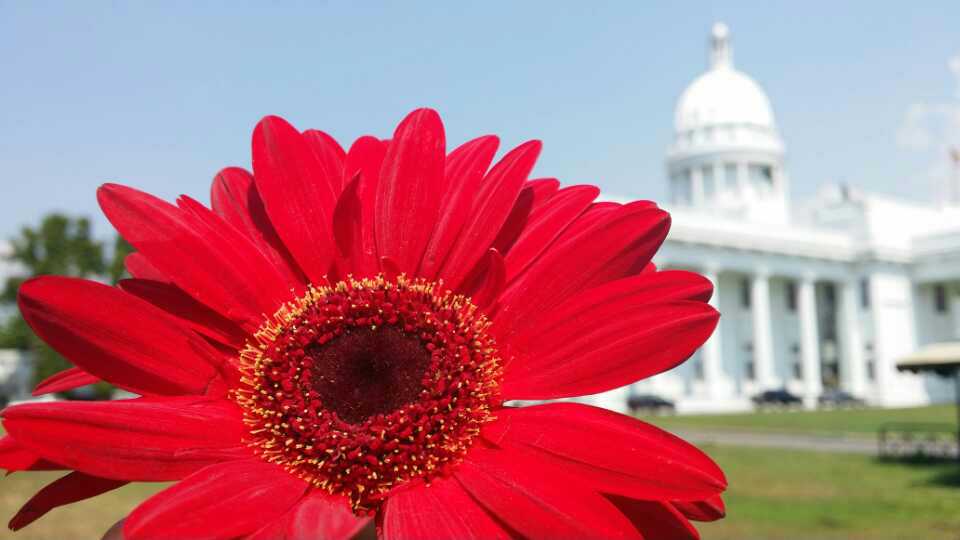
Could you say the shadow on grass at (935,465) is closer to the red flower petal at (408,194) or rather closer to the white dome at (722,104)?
the red flower petal at (408,194)

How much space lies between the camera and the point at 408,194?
1.14m

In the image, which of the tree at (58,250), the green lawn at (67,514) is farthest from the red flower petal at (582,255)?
the tree at (58,250)

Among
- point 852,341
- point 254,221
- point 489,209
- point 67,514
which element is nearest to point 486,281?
point 489,209

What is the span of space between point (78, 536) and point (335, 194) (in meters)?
9.15

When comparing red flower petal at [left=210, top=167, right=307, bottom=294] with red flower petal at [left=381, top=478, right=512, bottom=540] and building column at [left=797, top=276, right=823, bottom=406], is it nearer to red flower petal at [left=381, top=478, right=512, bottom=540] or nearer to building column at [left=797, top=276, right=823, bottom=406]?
red flower petal at [left=381, top=478, right=512, bottom=540]

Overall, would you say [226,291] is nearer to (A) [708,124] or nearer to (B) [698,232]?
(B) [698,232]

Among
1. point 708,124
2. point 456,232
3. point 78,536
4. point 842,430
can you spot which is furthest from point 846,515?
point 708,124

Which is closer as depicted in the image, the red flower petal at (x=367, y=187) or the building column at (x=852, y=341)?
the red flower petal at (x=367, y=187)

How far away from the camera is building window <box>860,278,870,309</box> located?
70938 mm

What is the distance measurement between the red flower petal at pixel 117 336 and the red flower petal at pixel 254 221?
166 mm

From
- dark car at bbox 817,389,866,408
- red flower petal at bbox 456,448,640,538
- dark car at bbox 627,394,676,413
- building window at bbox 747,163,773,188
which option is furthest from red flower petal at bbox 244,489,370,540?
building window at bbox 747,163,773,188

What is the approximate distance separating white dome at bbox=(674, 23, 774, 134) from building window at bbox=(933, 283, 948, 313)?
19638 millimetres

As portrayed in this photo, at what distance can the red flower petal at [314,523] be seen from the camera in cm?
74

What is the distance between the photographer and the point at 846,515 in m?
12.6
